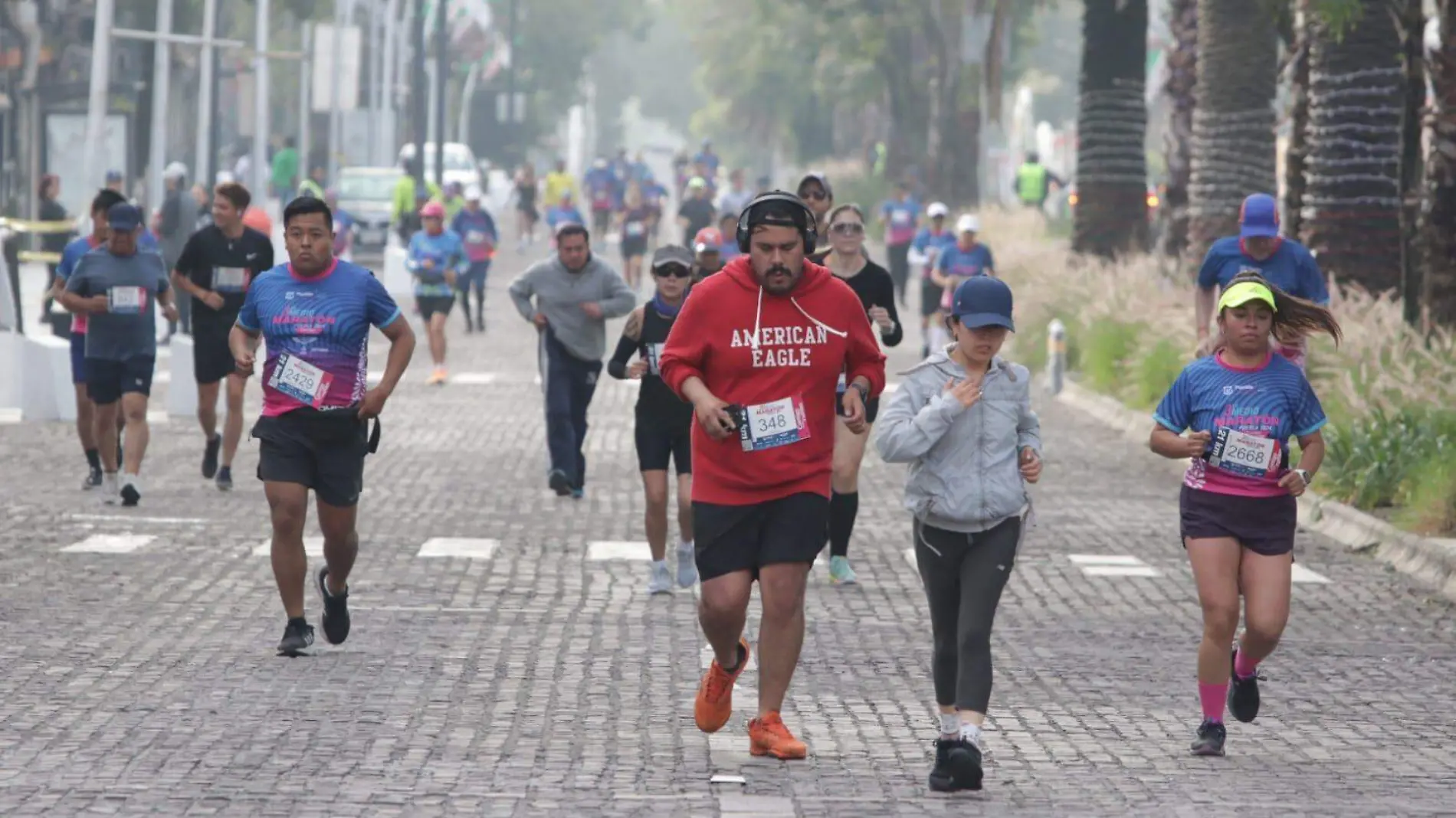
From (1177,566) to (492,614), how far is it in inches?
161

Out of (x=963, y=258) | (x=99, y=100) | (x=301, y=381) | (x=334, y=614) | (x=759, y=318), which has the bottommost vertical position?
(x=334, y=614)

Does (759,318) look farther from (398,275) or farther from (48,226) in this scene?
(398,275)

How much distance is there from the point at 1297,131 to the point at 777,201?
1510 cm

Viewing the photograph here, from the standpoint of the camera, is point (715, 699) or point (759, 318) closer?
point (759, 318)

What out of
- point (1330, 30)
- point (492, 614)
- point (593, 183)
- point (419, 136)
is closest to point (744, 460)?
point (492, 614)

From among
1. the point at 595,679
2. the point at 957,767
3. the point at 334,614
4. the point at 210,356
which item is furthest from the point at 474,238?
the point at 957,767

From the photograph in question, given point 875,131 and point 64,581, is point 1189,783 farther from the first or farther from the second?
point 875,131

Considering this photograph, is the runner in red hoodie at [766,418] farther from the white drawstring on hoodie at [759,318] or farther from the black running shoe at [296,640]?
the black running shoe at [296,640]

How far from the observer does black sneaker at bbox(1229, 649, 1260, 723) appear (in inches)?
346

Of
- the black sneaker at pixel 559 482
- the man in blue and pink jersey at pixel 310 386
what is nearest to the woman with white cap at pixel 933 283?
the black sneaker at pixel 559 482

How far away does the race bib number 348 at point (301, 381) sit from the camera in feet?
33.0

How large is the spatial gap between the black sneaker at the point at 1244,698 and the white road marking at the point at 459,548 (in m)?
5.78

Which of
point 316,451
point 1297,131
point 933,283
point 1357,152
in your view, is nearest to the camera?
point 316,451

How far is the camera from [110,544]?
13.9 meters
